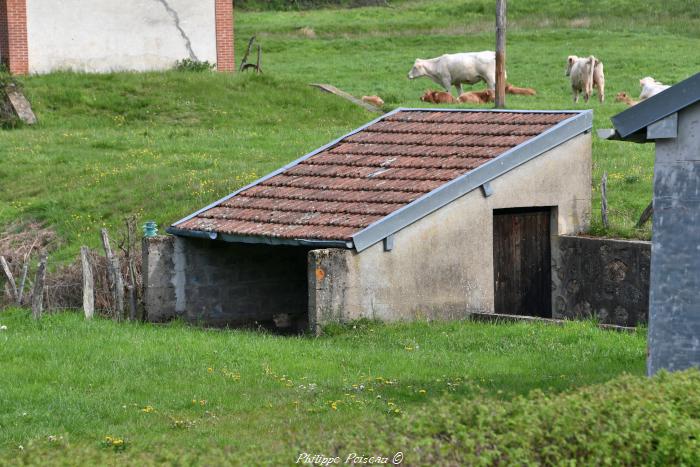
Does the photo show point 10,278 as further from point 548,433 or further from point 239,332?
point 548,433

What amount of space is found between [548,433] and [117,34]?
29393 mm

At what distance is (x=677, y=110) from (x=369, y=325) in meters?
6.32

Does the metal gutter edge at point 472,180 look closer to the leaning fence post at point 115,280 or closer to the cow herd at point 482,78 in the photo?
the leaning fence post at point 115,280

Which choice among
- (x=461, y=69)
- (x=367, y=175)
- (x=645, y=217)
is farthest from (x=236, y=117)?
(x=645, y=217)

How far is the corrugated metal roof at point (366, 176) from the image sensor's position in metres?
17.9

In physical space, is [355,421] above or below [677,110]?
below

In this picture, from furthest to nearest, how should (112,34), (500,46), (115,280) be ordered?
(112,34) < (500,46) < (115,280)

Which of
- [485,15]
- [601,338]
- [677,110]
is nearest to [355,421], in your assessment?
[677,110]

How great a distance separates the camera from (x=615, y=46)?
47.4 metres

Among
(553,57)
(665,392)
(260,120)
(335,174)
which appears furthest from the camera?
(553,57)

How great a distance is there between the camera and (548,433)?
27.2 feet

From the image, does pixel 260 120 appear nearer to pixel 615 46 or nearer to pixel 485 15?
pixel 615 46

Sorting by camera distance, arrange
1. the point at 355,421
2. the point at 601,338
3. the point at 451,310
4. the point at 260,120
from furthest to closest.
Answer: the point at 260,120, the point at 451,310, the point at 601,338, the point at 355,421

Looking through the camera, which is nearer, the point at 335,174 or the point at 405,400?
the point at 405,400
